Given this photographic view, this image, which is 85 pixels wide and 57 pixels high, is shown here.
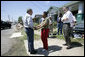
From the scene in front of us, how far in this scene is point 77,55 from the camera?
13.2ft

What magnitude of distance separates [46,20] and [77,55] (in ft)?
5.79

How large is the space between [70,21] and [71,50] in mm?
1179

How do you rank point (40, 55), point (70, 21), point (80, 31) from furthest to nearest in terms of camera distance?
point (80, 31), point (70, 21), point (40, 55)

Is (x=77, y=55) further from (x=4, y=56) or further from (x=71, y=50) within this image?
(x=4, y=56)

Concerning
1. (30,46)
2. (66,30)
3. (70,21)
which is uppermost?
(70,21)

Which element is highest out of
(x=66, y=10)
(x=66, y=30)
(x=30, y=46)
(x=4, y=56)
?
(x=66, y=10)

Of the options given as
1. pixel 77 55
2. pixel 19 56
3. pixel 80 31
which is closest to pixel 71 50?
pixel 77 55

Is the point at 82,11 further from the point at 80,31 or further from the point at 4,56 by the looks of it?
the point at 4,56

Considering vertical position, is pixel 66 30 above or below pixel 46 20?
below

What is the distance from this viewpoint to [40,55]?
14.1 feet

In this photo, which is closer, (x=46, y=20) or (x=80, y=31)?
(x=46, y=20)

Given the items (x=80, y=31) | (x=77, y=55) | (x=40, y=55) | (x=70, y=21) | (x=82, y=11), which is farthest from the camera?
(x=82, y=11)

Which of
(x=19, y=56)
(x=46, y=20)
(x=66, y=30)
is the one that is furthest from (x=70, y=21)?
(x=19, y=56)

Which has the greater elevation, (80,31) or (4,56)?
(80,31)
